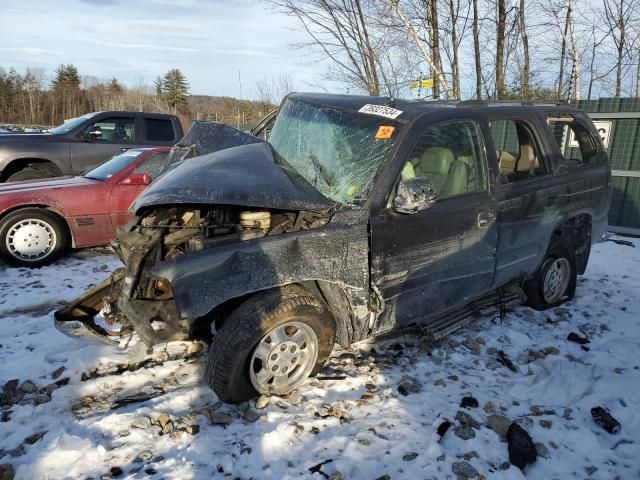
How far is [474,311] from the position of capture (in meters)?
4.10

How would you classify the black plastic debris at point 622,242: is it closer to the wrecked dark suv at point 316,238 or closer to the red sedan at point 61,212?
the wrecked dark suv at point 316,238

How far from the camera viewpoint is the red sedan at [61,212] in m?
5.40

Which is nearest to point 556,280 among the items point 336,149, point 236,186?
point 336,149

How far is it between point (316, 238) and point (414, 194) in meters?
0.67

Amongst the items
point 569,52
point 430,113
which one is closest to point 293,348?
point 430,113

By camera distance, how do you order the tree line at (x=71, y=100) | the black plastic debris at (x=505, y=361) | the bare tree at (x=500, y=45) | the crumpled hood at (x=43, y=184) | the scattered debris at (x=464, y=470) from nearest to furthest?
the scattered debris at (x=464, y=470)
the black plastic debris at (x=505, y=361)
the crumpled hood at (x=43, y=184)
the bare tree at (x=500, y=45)
the tree line at (x=71, y=100)

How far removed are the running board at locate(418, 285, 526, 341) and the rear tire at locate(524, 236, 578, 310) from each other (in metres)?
0.14

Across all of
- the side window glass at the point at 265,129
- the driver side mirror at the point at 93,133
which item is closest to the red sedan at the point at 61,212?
the side window glass at the point at 265,129

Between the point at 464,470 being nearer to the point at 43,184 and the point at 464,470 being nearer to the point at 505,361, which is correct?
the point at 505,361

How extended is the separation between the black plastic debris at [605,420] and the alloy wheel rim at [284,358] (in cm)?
184

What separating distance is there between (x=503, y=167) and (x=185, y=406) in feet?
10.9

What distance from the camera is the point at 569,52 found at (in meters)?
12.4

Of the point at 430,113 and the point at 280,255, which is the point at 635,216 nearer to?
the point at 430,113

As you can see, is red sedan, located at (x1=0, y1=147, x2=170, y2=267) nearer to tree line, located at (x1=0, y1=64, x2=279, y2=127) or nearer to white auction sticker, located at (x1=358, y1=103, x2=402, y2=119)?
white auction sticker, located at (x1=358, y1=103, x2=402, y2=119)
